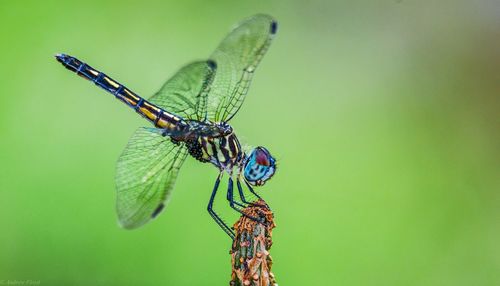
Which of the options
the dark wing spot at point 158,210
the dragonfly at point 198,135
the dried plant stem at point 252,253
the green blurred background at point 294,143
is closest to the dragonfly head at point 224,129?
the dragonfly at point 198,135

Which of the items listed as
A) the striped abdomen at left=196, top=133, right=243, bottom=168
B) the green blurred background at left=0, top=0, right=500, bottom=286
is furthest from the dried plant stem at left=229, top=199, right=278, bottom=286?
the green blurred background at left=0, top=0, right=500, bottom=286

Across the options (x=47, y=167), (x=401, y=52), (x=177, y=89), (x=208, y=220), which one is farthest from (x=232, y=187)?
(x=401, y=52)

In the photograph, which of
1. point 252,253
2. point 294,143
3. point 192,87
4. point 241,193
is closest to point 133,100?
point 192,87

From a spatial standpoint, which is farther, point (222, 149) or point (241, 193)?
point (222, 149)

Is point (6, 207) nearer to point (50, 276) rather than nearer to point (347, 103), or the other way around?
point (50, 276)

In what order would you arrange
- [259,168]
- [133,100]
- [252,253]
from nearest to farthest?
[252,253] → [259,168] → [133,100]

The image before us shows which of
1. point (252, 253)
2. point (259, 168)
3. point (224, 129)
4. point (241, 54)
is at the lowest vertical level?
point (252, 253)

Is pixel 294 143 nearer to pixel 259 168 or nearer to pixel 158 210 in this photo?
pixel 259 168
